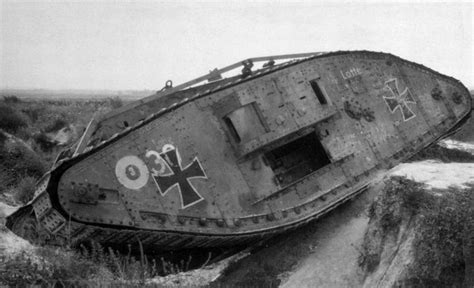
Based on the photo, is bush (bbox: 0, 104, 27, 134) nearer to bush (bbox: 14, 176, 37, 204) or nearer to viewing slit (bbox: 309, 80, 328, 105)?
bush (bbox: 14, 176, 37, 204)

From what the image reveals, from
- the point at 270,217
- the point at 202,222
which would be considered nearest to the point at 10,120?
the point at 202,222

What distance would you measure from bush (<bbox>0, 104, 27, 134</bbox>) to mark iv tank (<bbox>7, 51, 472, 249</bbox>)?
1167cm

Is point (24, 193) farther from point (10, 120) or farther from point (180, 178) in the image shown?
point (10, 120)

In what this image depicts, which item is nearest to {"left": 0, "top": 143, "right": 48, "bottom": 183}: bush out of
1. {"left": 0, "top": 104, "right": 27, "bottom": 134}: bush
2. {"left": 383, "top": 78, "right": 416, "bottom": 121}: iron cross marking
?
{"left": 0, "top": 104, "right": 27, "bottom": 134}: bush

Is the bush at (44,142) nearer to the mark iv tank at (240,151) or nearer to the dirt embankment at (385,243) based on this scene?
the mark iv tank at (240,151)

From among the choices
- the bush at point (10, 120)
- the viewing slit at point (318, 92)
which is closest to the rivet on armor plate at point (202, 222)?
the viewing slit at point (318, 92)

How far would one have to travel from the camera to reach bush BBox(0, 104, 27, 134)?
18467 mm

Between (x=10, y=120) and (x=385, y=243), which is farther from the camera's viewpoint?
(x=10, y=120)

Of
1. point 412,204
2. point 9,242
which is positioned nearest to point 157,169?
point 9,242

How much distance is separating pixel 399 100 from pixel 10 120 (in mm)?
15015

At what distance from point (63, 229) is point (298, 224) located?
3.86 meters

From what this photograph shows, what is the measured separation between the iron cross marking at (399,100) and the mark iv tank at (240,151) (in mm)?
30

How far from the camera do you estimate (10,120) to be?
1878cm

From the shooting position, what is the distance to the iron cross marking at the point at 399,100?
10625mm
